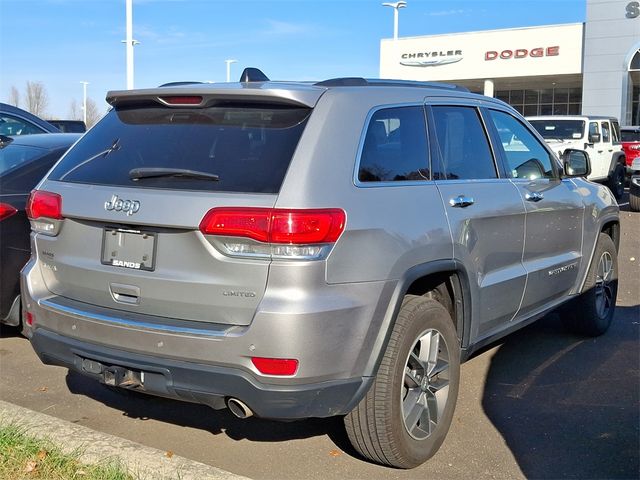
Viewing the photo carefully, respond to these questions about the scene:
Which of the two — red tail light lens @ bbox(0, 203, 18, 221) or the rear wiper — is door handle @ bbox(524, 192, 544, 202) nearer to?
the rear wiper

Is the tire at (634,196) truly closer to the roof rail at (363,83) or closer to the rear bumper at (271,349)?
the roof rail at (363,83)

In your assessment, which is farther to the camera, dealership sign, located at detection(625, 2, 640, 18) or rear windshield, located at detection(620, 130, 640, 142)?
dealership sign, located at detection(625, 2, 640, 18)

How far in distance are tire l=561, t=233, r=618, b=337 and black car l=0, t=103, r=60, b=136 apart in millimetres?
6433

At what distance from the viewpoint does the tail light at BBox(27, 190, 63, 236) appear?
374 cm

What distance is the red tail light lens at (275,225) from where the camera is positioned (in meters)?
3.11

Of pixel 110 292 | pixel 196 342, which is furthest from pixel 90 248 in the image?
pixel 196 342

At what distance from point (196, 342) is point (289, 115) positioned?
1102mm

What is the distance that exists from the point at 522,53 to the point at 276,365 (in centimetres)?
3992

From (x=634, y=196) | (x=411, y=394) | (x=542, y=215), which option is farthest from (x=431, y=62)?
(x=411, y=394)

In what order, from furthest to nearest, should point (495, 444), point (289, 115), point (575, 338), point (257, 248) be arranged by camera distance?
1. point (575, 338)
2. point (495, 444)
3. point (289, 115)
4. point (257, 248)

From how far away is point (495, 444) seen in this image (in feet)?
13.6

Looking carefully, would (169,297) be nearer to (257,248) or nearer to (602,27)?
(257,248)

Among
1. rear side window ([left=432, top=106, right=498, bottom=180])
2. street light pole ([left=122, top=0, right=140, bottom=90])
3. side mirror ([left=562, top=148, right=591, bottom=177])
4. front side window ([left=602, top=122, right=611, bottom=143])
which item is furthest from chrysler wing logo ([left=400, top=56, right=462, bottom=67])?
rear side window ([left=432, top=106, right=498, bottom=180])

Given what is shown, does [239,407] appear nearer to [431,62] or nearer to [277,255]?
[277,255]
